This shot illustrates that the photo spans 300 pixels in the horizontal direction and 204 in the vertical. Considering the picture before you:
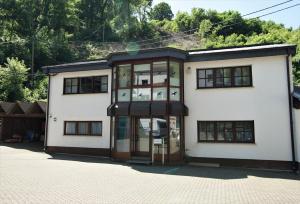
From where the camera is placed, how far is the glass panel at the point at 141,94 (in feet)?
52.5

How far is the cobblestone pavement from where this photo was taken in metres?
8.15

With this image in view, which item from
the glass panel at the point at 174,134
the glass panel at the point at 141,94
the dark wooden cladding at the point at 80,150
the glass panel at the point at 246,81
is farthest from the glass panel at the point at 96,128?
the glass panel at the point at 246,81

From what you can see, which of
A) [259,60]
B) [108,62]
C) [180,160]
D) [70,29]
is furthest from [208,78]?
[70,29]

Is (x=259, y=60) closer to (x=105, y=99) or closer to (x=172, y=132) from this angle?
(x=172, y=132)

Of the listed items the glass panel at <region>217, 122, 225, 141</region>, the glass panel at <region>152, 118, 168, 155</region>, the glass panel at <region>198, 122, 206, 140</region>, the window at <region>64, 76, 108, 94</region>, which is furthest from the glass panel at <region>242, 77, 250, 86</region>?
the window at <region>64, 76, 108, 94</region>

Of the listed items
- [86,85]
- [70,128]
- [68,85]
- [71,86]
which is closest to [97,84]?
[86,85]

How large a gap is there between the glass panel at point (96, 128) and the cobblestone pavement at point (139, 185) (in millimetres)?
4342

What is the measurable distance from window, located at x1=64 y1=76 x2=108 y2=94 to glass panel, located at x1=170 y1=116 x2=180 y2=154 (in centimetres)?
509

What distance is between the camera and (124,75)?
55.4ft

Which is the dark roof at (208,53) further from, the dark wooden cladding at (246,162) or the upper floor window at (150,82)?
the dark wooden cladding at (246,162)

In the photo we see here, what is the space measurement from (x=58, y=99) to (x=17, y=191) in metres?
11.7

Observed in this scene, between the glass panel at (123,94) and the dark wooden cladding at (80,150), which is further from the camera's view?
the dark wooden cladding at (80,150)

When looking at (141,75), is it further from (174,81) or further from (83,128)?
(83,128)

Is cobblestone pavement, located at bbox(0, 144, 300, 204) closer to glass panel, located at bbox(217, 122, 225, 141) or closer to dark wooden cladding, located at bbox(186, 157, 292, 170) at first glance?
dark wooden cladding, located at bbox(186, 157, 292, 170)
